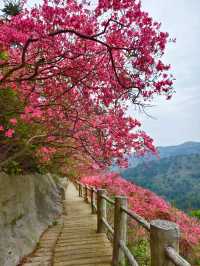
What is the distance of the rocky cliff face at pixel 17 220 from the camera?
241 inches

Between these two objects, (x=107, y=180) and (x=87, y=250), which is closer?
(x=87, y=250)

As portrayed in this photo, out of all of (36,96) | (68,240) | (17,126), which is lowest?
(68,240)

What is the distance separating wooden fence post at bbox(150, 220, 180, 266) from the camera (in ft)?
9.79

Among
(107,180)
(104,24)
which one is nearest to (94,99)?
(104,24)

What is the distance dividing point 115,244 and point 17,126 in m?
3.96

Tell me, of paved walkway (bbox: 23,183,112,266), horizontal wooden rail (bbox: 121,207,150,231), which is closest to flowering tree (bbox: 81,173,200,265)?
paved walkway (bbox: 23,183,112,266)

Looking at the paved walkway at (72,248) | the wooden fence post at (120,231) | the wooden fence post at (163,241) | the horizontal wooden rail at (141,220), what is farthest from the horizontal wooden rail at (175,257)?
the paved walkway at (72,248)

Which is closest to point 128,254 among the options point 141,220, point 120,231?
point 120,231

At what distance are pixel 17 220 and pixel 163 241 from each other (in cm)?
523

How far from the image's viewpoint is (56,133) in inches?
267

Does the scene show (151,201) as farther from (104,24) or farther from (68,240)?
(104,24)

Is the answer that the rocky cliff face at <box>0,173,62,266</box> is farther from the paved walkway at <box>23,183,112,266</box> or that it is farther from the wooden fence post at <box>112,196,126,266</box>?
the wooden fence post at <box>112,196,126,266</box>

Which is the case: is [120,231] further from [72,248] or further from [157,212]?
[157,212]

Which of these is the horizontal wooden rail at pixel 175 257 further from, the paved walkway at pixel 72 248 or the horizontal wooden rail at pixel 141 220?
the paved walkway at pixel 72 248
